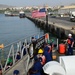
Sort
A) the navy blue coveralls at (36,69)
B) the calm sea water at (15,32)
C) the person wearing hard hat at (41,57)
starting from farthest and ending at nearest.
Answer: the calm sea water at (15,32) < the person wearing hard hat at (41,57) < the navy blue coveralls at (36,69)

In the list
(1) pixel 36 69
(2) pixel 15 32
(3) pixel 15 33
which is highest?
(1) pixel 36 69

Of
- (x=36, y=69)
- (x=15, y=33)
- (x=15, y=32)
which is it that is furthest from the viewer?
(x=15, y=32)

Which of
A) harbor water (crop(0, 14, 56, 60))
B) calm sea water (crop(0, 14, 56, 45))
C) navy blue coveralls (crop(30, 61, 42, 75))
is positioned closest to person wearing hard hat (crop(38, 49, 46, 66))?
navy blue coveralls (crop(30, 61, 42, 75))

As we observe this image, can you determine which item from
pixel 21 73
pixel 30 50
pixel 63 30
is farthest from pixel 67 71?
pixel 63 30

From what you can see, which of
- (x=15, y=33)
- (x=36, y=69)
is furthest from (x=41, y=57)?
(x=15, y=33)

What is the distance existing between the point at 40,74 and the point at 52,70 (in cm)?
101

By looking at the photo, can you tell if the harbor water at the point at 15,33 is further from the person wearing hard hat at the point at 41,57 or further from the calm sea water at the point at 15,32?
the person wearing hard hat at the point at 41,57

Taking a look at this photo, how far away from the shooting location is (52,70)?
739cm

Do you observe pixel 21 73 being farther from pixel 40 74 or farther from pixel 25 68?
pixel 40 74

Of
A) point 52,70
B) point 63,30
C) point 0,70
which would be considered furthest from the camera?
point 63,30

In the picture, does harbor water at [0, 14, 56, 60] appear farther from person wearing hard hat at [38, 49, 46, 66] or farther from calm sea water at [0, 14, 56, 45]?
person wearing hard hat at [38, 49, 46, 66]

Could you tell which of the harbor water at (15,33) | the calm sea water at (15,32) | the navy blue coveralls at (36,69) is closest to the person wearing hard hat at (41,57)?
the navy blue coveralls at (36,69)

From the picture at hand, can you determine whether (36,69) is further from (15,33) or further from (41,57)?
(15,33)

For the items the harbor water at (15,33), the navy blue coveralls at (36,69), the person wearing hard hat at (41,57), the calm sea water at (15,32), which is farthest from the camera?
the calm sea water at (15,32)
